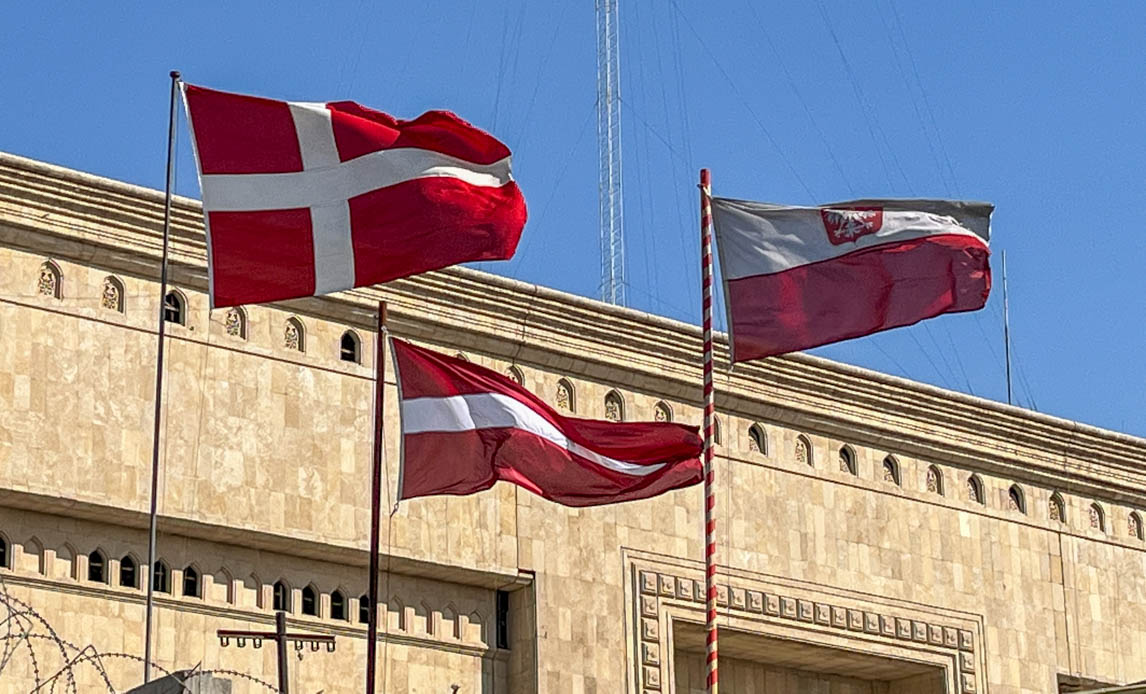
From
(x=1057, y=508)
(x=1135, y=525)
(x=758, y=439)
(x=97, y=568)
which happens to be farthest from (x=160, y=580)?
(x=1135, y=525)

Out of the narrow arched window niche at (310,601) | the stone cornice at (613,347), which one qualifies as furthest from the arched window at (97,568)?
the stone cornice at (613,347)

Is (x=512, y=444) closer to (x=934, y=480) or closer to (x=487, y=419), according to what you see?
(x=487, y=419)

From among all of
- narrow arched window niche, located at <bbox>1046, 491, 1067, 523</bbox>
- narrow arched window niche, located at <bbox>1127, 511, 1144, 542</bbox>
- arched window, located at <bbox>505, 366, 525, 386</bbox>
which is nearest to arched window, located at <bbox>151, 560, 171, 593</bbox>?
arched window, located at <bbox>505, 366, 525, 386</bbox>

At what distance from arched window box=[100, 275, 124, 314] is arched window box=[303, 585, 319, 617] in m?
3.26

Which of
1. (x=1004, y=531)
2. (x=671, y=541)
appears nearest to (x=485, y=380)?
(x=671, y=541)

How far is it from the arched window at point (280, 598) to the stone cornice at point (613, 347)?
106 inches

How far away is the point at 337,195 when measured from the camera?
19.5 m

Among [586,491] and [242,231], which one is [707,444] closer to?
[586,491]

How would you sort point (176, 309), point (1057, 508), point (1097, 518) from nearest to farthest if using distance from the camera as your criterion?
1. point (176, 309)
2. point (1057, 508)
3. point (1097, 518)

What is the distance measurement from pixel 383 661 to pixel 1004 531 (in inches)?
352

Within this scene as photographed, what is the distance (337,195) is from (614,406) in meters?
7.53

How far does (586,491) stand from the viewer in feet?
67.1

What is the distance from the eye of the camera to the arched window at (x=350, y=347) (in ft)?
80.4

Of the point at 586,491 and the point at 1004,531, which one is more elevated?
the point at 1004,531
